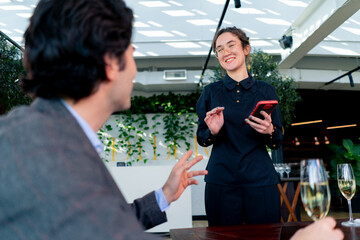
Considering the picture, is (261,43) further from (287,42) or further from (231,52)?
(231,52)

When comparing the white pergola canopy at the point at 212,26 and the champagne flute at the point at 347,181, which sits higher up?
the white pergola canopy at the point at 212,26

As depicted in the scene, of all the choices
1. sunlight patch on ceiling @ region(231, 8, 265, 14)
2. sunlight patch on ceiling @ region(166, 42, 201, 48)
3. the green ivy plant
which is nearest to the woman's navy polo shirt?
the green ivy plant

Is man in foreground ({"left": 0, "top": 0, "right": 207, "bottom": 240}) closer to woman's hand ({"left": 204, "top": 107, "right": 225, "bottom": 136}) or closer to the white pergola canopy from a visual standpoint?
woman's hand ({"left": 204, "top": 107, "right": 225, "bottom": 136})

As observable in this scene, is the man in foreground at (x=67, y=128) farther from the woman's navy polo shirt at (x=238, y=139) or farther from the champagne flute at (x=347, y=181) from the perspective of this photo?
the champagne flute at (x=347, y=181)

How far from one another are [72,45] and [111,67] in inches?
3.7

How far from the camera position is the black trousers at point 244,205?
1.48 m

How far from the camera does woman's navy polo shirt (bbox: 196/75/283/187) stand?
1538 mm

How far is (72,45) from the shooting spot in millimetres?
591

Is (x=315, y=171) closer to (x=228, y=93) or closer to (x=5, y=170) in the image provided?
(x=5, y=170)

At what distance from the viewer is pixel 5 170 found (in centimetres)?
43

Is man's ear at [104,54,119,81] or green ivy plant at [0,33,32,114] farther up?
green ivy plant at [0,33,32,114]

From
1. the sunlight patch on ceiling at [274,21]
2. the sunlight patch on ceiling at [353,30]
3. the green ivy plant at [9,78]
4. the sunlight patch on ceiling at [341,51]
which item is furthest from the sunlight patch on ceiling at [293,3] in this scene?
the green ivy plant at [9,78]

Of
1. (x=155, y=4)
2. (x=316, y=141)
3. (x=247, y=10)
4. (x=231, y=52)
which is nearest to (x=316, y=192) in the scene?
(x=231, y=52)

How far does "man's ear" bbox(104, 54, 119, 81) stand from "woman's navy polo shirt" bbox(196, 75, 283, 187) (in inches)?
40.0
